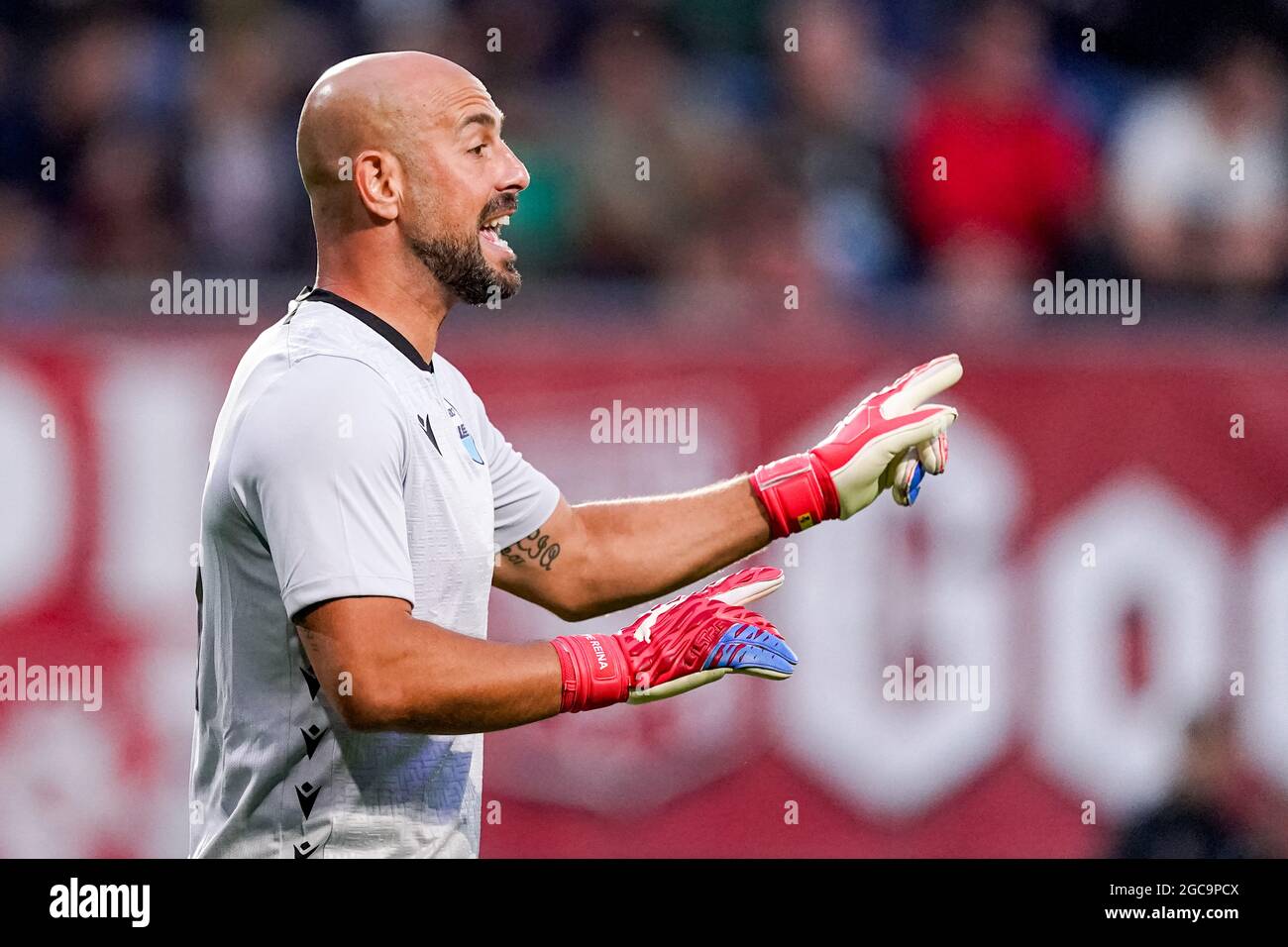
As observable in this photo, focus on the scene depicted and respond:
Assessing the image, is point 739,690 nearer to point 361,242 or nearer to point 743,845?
point 743,845

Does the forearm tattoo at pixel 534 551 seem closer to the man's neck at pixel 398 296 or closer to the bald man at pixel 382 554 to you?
the bald man at pixel 382 554

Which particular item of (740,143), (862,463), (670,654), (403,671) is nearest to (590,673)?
(670,654)

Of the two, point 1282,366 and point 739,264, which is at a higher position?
point 739,264

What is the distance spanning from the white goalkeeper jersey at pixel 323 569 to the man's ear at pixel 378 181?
209mm

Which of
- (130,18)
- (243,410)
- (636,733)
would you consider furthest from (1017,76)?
(243,410)

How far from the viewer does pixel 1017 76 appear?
260 inches

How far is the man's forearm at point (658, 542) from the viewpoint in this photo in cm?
398

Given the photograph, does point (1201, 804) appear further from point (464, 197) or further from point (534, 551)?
point (464, 197)

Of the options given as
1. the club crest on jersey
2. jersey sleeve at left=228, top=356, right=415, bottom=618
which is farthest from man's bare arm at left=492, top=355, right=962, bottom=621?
jersey sleeve at left=228, top=356, right=415, bottom=618

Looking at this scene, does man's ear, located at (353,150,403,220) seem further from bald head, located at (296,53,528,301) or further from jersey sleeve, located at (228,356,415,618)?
jersey sleeve, located at (228,356,415,618)

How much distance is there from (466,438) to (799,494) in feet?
2.93

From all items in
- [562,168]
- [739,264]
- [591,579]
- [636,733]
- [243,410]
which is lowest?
[636,733]

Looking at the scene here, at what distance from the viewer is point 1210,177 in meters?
6.43

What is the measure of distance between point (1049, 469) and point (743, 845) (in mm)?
1541
